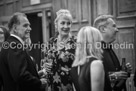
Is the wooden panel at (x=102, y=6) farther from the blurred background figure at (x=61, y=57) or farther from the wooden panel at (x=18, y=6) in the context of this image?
the wooden panel at (x=18, y=6)

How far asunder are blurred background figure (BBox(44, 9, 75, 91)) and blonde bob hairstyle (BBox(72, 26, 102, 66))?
2.90 ft

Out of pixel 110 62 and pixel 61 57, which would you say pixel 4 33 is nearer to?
pixel 61 57

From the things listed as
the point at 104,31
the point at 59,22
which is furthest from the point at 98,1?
the point at 104,31

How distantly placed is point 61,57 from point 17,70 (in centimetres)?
76

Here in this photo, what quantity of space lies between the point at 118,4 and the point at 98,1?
19.1 inches

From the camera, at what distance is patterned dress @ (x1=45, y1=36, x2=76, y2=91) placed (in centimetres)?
278

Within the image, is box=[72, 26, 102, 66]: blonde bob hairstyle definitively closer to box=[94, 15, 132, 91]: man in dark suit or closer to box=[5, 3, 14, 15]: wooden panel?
box=[94, 15, 132, 91]: man in dark suit

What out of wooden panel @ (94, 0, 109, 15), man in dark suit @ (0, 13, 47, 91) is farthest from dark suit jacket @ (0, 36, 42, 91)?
wooden panel @ (94, 0, 109, 15)

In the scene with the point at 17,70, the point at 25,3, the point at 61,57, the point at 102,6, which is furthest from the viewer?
the point at 25,3

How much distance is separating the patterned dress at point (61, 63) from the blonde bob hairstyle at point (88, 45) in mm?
879

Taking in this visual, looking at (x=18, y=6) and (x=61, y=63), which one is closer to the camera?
(x=61, y=63)

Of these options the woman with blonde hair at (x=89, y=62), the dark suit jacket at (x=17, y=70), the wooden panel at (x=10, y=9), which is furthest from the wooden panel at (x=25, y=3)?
the woman with blonde hair at (x=89, y=62)

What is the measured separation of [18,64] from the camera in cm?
217

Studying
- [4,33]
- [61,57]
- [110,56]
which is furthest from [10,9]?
[110,56]
